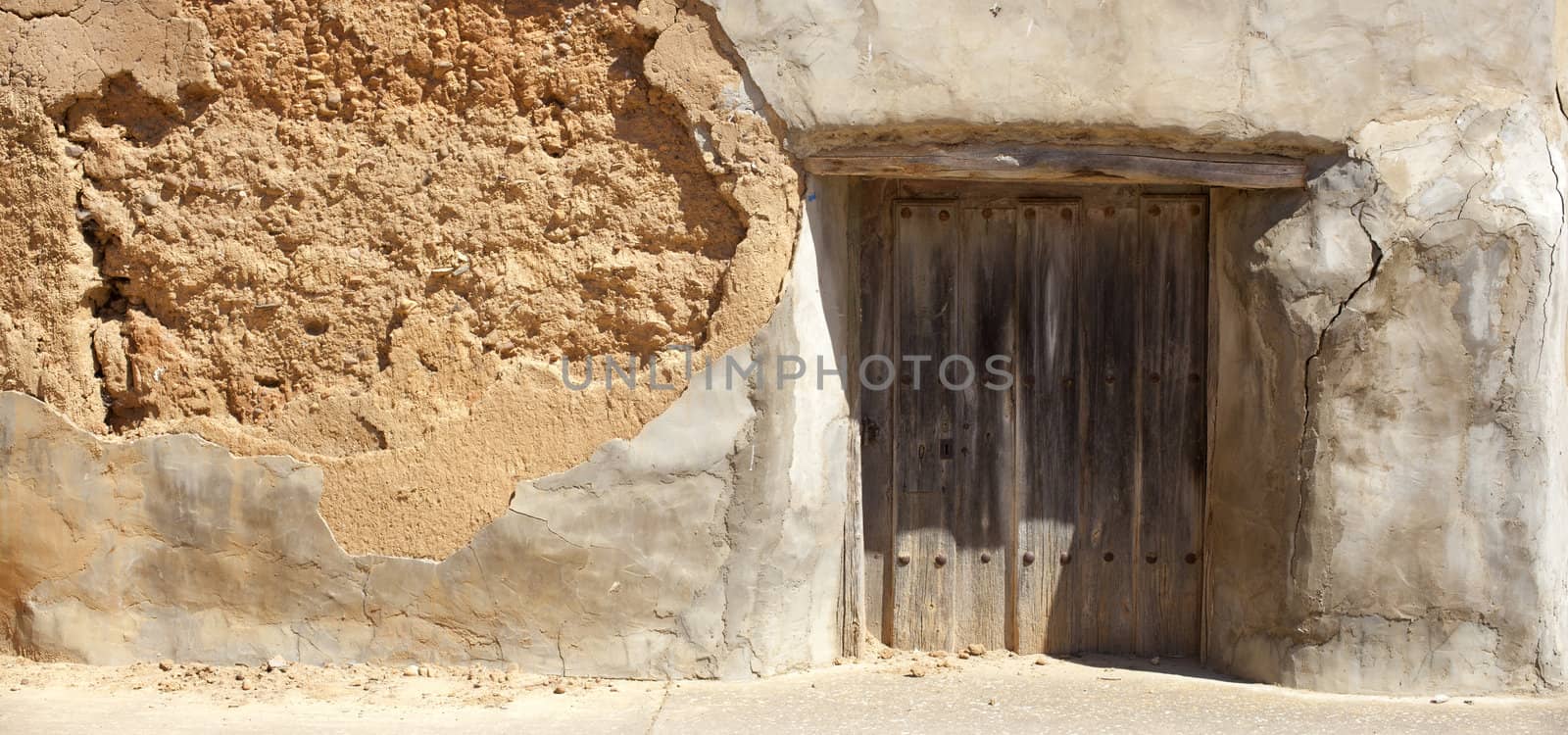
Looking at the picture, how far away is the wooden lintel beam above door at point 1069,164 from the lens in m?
4.16

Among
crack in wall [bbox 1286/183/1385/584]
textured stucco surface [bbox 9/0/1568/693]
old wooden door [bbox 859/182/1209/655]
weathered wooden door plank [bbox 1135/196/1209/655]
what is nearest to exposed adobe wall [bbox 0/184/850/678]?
textured stucco surface [bbox 9/0/1568/693]

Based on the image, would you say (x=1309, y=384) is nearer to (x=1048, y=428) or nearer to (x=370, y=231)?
(x=1048, y=428)

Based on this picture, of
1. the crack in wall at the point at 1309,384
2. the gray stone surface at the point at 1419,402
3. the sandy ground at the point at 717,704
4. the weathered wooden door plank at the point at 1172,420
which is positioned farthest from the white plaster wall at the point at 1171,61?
the sandy ground at the point at 717,704

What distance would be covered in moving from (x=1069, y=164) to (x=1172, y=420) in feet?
3.23

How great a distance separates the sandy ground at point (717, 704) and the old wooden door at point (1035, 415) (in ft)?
0.95

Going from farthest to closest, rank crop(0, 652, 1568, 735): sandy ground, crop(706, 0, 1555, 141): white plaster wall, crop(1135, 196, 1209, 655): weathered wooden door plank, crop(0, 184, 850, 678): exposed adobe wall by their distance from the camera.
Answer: crop(1135, 196, 1209, 655): weathered wooden door plank
crop(0, 184, 850, 678): exposed adobe wall
crop(706, 0, 1555, 141): white plaster wall
crop(0, 652, 1568, 735): sandy ground

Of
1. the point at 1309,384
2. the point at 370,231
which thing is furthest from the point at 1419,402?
the point at 370,231

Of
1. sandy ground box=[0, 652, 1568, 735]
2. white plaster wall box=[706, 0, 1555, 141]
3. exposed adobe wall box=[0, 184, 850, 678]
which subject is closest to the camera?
sandy ground box=[0, 652, 1568, 735]

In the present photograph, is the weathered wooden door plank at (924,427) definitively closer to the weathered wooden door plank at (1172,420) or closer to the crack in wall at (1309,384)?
the weathered wooden door plank at (1172,420)

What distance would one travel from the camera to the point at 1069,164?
4.20 m

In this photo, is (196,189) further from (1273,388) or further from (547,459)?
(1273,388)

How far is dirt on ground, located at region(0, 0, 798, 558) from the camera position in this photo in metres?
4.27

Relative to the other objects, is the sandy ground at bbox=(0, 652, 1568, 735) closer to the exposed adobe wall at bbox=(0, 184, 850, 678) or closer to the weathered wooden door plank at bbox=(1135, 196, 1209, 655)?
the exposed adobe wall at bbox=(0, 184, 850, 678)

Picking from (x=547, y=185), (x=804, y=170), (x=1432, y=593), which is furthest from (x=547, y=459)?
(x=1432, y=593)
